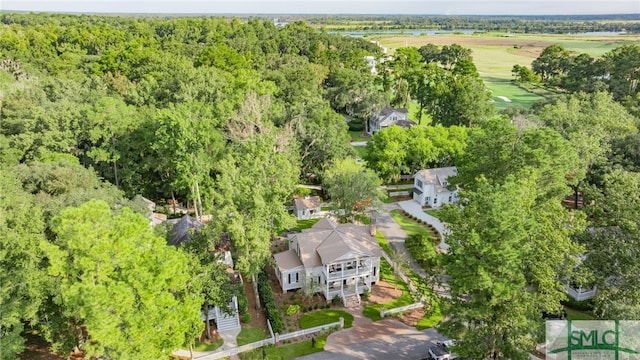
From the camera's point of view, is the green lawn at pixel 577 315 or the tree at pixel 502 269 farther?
the green lawn at pixel 577 315

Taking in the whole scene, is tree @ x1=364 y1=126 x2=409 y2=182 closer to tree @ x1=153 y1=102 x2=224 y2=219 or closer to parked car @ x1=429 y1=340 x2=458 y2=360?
tree @ x1=153 y1=102 x2=224 y2=219

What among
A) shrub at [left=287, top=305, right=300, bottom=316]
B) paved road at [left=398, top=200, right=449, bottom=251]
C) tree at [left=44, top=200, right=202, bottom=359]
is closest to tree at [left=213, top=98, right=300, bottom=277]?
shrub at [left=287, top=305, right=300, bottom=316]

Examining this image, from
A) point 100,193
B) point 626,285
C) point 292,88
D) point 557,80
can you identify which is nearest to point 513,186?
point 626,285

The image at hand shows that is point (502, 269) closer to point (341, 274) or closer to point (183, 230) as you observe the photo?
point (341, 274)

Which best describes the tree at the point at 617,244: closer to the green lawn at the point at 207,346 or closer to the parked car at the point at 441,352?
the parked car at the point at 441,352

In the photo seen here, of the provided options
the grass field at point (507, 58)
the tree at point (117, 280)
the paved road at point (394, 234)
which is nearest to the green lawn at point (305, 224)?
the paved road at point (394, 234)

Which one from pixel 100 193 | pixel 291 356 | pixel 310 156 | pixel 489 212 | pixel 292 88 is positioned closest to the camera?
pixel 489 212

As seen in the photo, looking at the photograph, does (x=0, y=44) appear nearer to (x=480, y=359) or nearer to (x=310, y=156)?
(x=310, y=156)
